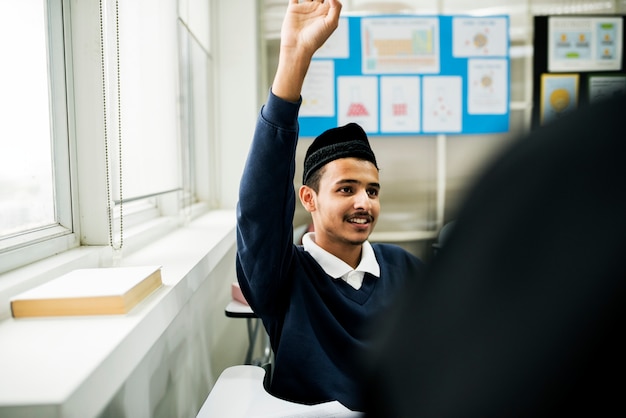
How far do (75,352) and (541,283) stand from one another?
2.23 feet

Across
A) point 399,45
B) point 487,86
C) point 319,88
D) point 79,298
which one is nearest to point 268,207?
point 79,298

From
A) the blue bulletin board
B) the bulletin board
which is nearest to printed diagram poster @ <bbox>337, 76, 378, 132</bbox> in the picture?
the blue bulletin board

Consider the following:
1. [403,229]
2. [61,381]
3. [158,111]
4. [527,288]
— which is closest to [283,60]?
[61,381]

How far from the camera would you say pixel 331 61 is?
3.01 meters

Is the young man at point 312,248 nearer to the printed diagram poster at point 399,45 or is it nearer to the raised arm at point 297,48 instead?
the raised arm at point 297,48

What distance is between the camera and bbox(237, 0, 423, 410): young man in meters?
1.02

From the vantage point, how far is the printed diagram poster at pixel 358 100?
9.95 feet

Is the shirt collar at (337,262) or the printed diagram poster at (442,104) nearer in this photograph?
the shirt collar at (337,262)

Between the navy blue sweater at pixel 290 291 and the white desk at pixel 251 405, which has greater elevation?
the navy blue sweater at pixel 290 291

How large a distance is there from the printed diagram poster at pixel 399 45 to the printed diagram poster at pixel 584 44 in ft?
2.67

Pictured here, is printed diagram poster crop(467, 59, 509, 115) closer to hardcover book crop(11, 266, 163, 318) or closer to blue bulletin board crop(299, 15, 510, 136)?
blue bulletin board crop(299, 15, 510, 136)

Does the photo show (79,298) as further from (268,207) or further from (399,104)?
(399,104)

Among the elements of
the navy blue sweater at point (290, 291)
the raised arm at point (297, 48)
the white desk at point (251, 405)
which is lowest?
the white desk at point (251, 405)

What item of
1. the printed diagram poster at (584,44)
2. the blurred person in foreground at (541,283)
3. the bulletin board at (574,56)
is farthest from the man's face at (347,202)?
the printed diagram poster at (584,44)
